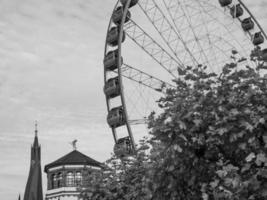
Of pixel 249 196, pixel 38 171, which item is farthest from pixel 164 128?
pixel 38 171

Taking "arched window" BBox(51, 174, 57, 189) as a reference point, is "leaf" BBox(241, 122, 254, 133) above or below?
below

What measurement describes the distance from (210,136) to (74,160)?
229 ft

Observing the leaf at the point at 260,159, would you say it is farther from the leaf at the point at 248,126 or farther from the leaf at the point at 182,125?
the leaf at the point at 182,125

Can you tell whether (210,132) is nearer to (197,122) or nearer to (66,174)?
(197,122)

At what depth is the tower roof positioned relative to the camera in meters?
83.8

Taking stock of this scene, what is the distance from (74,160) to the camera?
84875 millimetres

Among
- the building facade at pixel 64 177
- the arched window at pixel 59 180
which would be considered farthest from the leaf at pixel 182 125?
the arched window at pixel 59 180

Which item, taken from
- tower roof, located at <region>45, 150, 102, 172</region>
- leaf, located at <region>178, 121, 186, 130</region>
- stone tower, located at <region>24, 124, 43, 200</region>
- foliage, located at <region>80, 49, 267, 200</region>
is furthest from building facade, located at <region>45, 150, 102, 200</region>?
leaf, located at <region>178, 121, 186, 130</region>

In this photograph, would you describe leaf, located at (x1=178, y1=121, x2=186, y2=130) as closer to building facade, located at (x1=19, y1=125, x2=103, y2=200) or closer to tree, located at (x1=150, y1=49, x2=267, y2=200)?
tree, located at (x1=150, y1=49, x2=267, y2=200)

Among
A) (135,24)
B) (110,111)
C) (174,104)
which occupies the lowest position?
(174,104)

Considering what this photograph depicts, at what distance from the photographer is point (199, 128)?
54.9ft

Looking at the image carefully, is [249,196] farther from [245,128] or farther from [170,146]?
[170,146]

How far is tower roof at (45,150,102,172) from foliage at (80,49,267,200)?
215 ft

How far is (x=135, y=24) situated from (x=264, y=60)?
3268 centimetres
